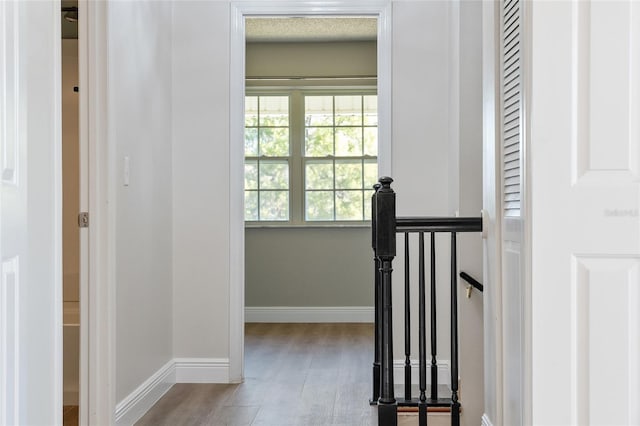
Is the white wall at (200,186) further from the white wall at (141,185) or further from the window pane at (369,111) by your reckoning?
the window pane at (369,111)

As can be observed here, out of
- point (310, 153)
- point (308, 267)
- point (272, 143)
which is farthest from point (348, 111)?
point (308, 267)

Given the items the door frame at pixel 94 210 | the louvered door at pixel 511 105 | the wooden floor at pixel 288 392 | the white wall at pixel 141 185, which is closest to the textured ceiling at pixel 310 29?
the white wall at pixel 141 185

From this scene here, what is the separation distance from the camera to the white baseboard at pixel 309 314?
673cm

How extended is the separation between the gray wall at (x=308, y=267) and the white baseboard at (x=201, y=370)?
253cm

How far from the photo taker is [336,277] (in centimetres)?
673

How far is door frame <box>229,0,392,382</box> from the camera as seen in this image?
4168 mm

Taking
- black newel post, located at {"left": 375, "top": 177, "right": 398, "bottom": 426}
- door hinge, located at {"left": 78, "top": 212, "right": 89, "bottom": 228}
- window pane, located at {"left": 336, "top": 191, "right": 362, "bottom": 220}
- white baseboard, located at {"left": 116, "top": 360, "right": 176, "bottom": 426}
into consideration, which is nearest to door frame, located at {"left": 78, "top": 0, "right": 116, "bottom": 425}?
door hinge, located at {"left": 78, "top": 212, "right": 89, "bottom": 228}

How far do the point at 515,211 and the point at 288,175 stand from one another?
15.7ft

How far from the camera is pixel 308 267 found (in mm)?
6762
